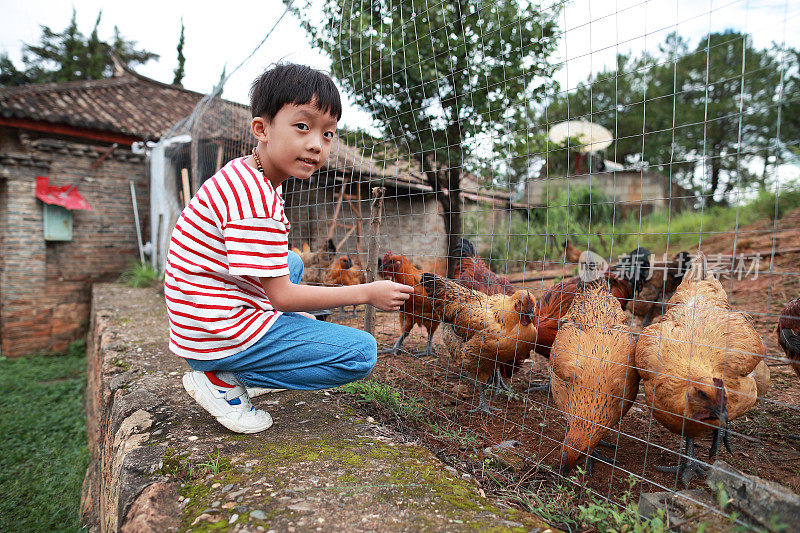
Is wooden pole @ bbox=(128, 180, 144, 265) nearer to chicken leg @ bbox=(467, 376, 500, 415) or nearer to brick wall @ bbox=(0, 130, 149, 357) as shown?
brick wall @ bbox=(0, 130, 149, 357)

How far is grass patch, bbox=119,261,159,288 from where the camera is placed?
799 cm

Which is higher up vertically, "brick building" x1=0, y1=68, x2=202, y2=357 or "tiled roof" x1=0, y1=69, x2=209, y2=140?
"tiled roof" x1=0, y1=69, x2=209, y2=140

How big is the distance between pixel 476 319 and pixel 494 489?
1.40 m

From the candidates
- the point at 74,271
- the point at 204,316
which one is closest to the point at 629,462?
the point at 204,316

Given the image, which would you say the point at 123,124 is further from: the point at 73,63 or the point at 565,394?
the point at 73,63

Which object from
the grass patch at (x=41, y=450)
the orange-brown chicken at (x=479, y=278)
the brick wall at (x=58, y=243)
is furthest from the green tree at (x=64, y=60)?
the orange-brown chicken at (x=479, y=278)

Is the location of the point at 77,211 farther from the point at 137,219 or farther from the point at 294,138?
the point at 294,138

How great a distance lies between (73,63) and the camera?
18078 millimetres

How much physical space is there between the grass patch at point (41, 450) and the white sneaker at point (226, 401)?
1686mm

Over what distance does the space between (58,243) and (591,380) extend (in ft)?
32.2

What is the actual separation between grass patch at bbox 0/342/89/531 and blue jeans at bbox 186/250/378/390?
1.92 metres

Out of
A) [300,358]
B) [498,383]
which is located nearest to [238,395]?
[300,358]

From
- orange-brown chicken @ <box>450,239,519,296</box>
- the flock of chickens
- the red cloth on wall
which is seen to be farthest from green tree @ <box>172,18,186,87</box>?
the flock of chickens

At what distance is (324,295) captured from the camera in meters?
1.65
